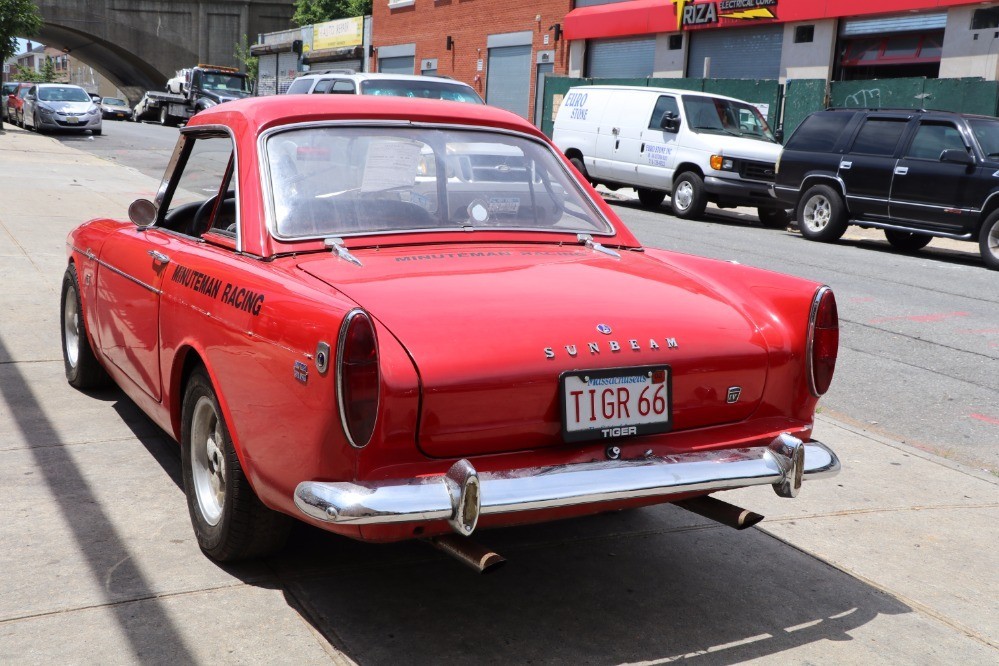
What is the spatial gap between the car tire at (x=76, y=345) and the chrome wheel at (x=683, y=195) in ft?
44.8

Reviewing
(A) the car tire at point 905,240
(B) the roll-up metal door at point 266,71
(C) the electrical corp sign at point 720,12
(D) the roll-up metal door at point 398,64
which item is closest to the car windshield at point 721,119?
(A) the car tire at point 905,240

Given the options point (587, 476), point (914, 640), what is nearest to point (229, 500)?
point (587, 476)

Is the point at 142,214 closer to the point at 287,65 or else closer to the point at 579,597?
the point at 579,597

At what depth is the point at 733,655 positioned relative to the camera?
3311 mm

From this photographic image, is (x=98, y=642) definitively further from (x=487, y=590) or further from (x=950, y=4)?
(x=950, y=4)

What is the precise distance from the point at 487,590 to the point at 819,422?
296 cm

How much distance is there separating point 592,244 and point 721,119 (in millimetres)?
15344

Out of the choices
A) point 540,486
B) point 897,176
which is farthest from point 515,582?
point 897,176

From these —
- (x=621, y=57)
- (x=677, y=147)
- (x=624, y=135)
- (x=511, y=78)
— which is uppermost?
(x=621, y=57)

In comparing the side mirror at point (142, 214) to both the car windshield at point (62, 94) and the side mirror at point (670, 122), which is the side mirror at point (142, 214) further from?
the car windshield at point (62, 94)

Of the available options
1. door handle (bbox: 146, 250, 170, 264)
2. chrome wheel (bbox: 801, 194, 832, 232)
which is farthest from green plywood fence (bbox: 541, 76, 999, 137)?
door handle (bbox: 146, 250, 170, 264)

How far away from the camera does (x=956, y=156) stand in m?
14.4

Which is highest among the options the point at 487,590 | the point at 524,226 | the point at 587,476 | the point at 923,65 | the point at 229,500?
the point at 923,65

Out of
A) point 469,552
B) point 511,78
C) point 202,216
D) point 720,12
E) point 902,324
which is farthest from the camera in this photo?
point 511,78
